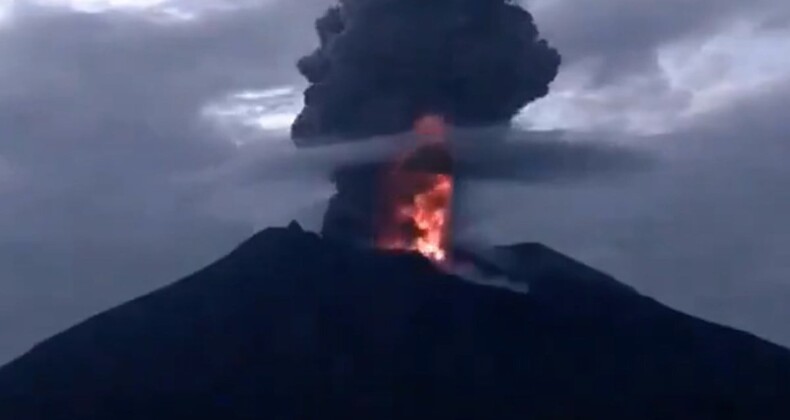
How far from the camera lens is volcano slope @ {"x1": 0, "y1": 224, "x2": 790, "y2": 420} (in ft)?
309

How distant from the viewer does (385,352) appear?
101688 millimetres

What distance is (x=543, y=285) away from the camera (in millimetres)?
110062

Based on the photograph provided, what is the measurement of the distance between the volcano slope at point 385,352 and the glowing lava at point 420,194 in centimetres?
630

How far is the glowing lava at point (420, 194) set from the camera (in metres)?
92.1

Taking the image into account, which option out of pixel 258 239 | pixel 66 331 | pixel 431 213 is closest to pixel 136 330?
pixel 66 331

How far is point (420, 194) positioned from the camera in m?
92.4

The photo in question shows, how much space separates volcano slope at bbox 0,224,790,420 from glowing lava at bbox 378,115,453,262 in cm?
630

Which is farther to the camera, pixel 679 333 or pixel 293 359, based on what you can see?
pixel 679 333

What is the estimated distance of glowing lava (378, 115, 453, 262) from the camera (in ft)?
302

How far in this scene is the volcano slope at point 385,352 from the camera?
94.2m

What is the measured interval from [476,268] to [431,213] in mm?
11620

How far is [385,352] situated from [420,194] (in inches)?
460

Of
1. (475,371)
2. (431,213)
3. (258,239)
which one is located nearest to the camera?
(431,213)

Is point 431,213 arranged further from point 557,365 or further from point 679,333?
point 679,333
